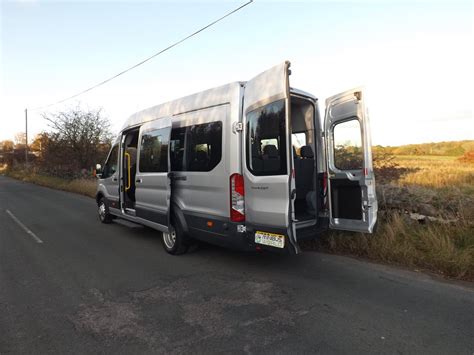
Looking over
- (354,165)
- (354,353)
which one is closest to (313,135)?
(354,165)

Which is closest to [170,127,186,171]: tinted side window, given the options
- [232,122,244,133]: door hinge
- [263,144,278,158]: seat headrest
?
[232,122,244,133]: door hinge

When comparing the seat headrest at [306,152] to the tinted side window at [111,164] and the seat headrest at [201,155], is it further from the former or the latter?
the tinted side window at [111,164]

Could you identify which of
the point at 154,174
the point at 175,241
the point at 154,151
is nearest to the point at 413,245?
the point at 175,241

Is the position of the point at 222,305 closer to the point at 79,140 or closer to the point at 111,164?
the point at 111,164

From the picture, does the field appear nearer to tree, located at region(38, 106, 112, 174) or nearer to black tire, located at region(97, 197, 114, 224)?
black tire, located at region(97, 197, 114, 224)

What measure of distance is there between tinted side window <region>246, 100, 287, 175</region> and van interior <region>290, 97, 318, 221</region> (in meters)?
0.94

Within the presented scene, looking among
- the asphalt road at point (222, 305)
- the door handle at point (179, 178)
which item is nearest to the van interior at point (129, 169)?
the asphalt road at point (222, 305)

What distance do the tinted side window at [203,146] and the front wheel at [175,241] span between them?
1.09 metres

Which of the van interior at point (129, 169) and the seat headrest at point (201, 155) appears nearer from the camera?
the seat headrest at point (201, 155)

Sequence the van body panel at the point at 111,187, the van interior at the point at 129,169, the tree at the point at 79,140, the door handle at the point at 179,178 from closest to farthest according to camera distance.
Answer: the door handle at the point at 179,178
the van interior at the point at 129,169
the van body panel at the point at 111,187
the tree at the point at 79,140

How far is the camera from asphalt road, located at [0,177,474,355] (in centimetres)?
304

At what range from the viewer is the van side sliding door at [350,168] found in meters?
4.94

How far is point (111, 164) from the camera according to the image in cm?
832

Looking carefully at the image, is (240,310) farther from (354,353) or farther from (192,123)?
(192,123)
